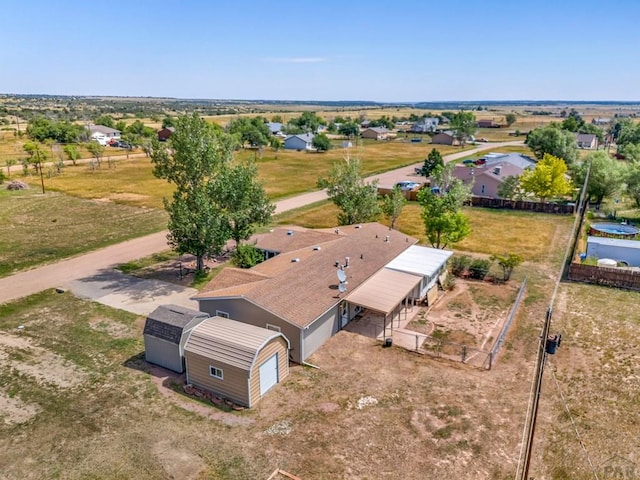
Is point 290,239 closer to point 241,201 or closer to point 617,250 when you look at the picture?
point 241,201

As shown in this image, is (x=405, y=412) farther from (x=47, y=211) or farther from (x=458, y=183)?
(x=47, y=211)

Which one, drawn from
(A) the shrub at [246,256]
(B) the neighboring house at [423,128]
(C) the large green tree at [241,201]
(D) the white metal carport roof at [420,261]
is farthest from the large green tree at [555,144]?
(B) the neighboring house at [423,128]

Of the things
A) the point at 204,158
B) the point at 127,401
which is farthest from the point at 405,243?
the point at 127,401

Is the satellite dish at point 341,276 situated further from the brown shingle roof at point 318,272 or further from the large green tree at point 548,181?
the large green tree at point 548,181

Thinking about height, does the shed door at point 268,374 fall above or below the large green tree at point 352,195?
below

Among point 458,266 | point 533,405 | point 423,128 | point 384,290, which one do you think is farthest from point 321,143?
point 533,405

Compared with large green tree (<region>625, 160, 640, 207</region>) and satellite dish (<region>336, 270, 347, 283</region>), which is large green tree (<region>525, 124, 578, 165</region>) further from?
Result: satellite dish (<region>336, 270, 347, 283</region>)
